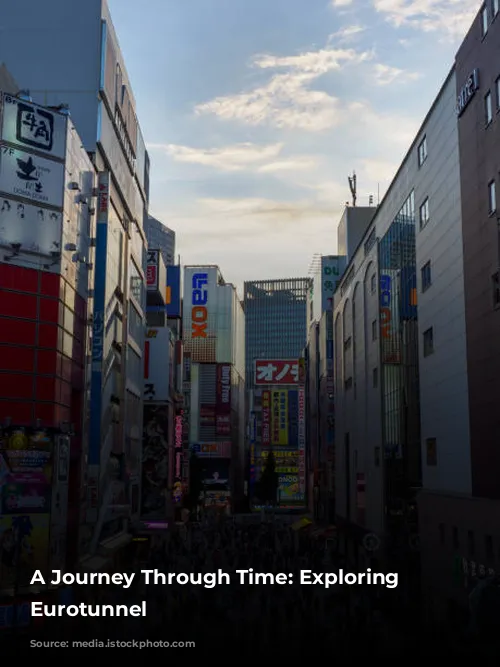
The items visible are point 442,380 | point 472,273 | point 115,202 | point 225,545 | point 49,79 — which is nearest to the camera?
point 472,273

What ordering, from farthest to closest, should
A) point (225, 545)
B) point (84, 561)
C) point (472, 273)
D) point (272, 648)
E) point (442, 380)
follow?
point (225, 545)
point (84, 561)
point (442, 380)
point (472, 273)
point (272, 648)

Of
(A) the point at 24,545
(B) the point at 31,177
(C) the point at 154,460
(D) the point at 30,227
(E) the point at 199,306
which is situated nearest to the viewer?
(A) the point at 24,545

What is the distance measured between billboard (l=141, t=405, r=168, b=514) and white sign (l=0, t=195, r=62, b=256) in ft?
126

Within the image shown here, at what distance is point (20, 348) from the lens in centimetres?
3055

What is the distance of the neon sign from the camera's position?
442ft

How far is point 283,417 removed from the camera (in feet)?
416

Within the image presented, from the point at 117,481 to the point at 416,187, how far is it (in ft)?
73.7

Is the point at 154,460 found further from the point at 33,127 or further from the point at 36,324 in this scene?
the point at 33,127

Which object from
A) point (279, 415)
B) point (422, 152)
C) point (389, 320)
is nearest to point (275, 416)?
point (279, 415)

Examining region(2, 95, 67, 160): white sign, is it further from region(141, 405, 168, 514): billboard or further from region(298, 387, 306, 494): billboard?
region(298, 387, 306, 494): billboard

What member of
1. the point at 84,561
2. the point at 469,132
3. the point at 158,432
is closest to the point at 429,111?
the point at 469,132

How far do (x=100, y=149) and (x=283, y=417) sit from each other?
89.7 metres

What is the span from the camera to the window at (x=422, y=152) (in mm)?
37094

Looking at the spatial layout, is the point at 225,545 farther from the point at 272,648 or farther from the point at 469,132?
the point at 272,648
